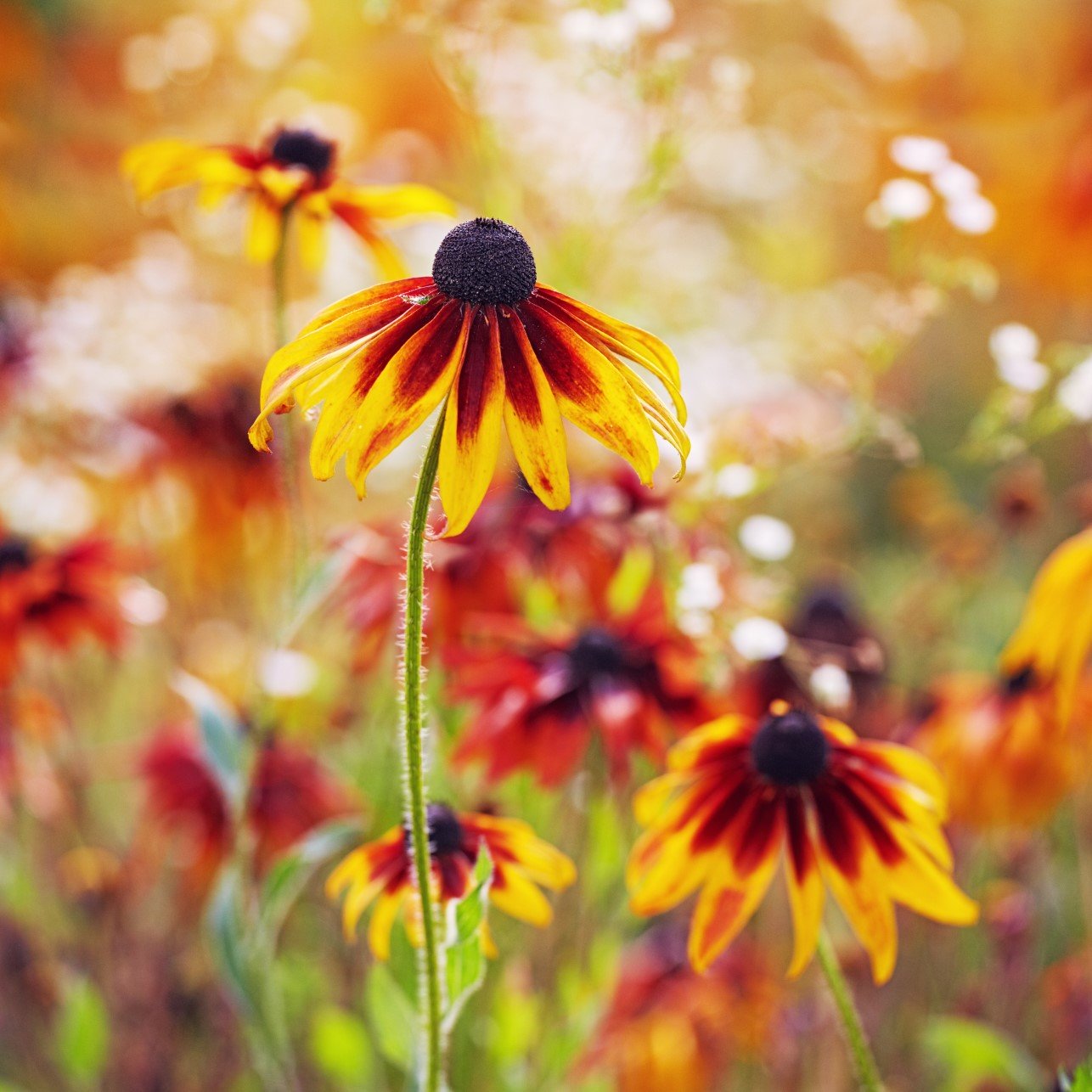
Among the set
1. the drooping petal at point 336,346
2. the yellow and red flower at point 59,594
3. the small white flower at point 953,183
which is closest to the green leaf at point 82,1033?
the yellow and red flower at point 59,594

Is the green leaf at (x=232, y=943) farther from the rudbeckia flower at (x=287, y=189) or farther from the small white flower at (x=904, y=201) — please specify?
the small white flower at (x=904, y=201)

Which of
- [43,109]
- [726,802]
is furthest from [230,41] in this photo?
[43,109]

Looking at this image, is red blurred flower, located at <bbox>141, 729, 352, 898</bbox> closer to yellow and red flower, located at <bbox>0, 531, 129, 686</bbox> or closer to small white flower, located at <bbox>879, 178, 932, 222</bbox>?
yellow and red flower, located at <bbox>0, 531, 129, 686</bbox>

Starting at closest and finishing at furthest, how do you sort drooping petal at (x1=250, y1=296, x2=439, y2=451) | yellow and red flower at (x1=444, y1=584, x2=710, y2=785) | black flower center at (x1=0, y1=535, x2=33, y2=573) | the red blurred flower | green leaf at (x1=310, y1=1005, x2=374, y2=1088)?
drooping petal at (x1=250, y1=296, x2=439, y2=451) → yellow and red flower at (x1=444, y1=584, x2=710, y2=785) → green leaf at (x1=310, y1=1005, x2=374, y2=1088) → the red blurred flower → black flower center at (x1=0, y1=535, x2=33, y2=573)

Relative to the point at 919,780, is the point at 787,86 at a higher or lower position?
higher

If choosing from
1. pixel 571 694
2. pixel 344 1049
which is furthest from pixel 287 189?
pixel 344 1049

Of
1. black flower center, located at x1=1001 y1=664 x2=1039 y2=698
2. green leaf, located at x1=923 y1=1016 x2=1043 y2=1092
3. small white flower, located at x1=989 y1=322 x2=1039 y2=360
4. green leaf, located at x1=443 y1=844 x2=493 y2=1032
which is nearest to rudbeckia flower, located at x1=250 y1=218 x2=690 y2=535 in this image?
green leaf, located at x1=443 y1=844 x2=493 y2=1032

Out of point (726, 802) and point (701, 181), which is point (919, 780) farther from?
point (701, 181)
